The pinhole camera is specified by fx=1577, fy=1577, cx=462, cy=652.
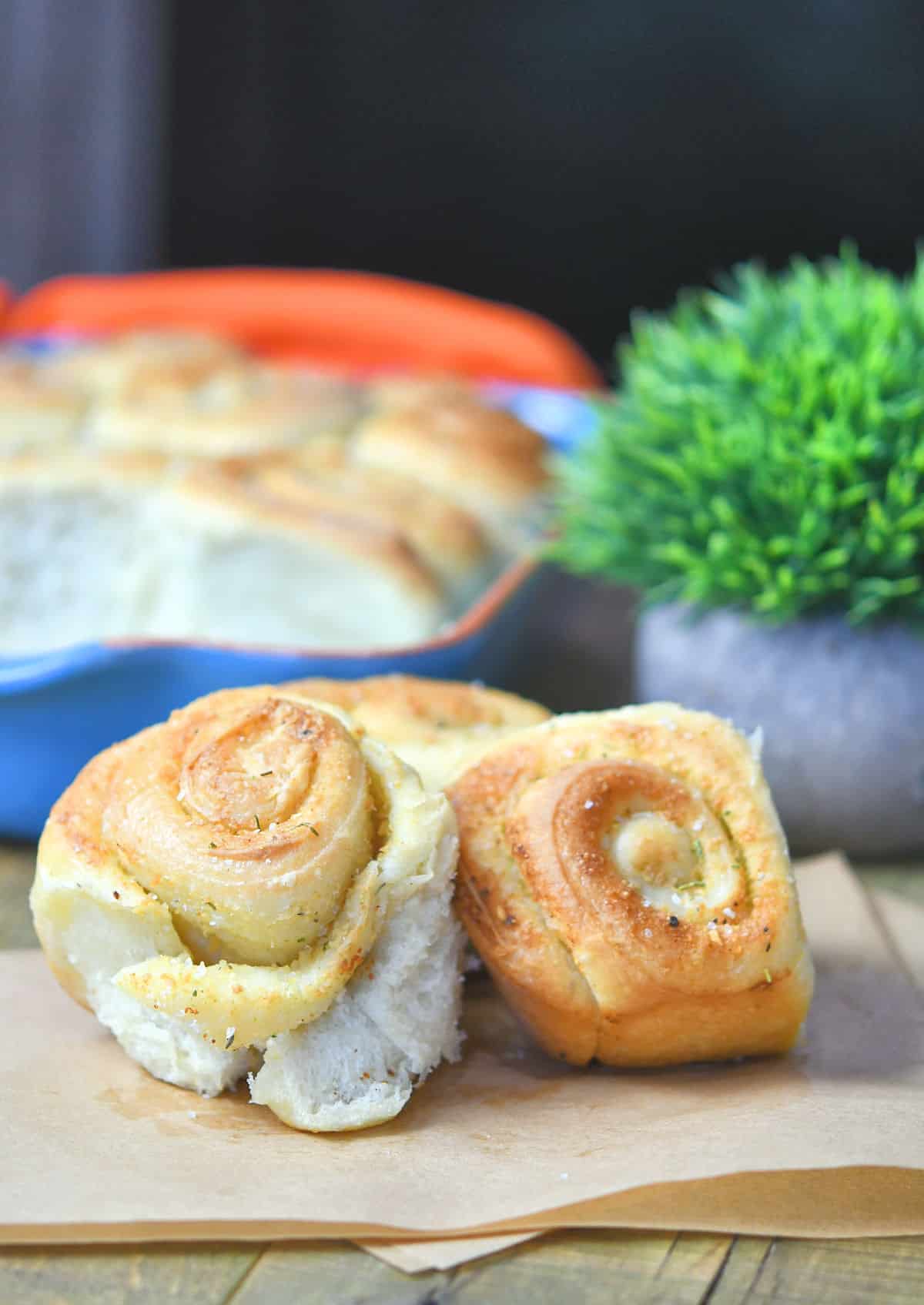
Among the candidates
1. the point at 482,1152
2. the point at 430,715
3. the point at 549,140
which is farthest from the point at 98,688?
the point at 549,140

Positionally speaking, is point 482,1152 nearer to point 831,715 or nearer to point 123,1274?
point 123,1274

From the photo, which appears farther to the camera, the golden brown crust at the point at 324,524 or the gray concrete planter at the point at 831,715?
the golden brown crust at the point at 324,524

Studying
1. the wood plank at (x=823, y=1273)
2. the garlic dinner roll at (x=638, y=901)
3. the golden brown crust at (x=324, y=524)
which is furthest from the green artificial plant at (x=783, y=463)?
the wood plank at (x=823, y=1273)

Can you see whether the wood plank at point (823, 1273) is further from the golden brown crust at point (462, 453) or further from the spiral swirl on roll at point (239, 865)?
the golden brown crust at point (462, 453)

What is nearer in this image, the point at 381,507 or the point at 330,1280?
→ the point at 330,1280

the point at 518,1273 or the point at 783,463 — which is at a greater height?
the point at 783,463

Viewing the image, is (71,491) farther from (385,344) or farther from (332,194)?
(332,194)

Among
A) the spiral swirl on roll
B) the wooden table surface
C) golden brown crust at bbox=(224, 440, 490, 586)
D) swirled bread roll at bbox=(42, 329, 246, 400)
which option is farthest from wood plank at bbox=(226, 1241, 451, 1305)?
swirled bread roll at bbox=(42, 329, 246, 400)
